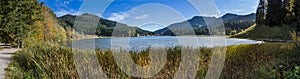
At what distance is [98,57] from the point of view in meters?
6.15

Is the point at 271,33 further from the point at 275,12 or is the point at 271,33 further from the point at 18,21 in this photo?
the point at 18,21

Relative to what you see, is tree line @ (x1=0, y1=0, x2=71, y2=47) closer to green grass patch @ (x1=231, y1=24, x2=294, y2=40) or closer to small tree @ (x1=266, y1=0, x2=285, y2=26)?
Answer: green grass patch @ (x1=231, y1=24, x2=294, y2=40)

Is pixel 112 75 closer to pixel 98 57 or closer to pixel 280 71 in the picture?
pixel 98 57

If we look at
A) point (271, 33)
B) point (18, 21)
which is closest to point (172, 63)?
point (18, 21)

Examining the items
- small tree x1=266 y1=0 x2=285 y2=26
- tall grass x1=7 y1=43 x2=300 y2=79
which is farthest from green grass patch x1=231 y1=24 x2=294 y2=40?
tall grass x1=7 y1=43 x2=300 y2=79

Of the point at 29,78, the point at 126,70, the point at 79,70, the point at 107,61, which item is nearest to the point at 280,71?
the point at 126,70

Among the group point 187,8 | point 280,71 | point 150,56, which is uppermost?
point 187,8

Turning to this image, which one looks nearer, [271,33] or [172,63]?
[172,63]

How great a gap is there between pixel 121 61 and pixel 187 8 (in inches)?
89.1

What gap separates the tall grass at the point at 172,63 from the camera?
5.86 metres

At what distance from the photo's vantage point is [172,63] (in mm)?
6133

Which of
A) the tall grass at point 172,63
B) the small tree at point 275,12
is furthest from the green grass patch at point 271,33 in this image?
the tall grass at point 172,63

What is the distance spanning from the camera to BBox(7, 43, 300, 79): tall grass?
231 inches

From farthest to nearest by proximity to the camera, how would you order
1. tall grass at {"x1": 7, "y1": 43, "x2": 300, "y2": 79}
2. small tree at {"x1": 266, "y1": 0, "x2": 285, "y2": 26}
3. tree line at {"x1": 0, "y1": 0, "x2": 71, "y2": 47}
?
small tree at {"x1": 266, "y1": 0, "x2": 285, "y2": 26}, tree line at {"x1": 0, "y1": 0, "x2": 71, "y2": 47}, tall grass at {"x1": 7, "y1": 43, "x2": 300, "y2": 79}
